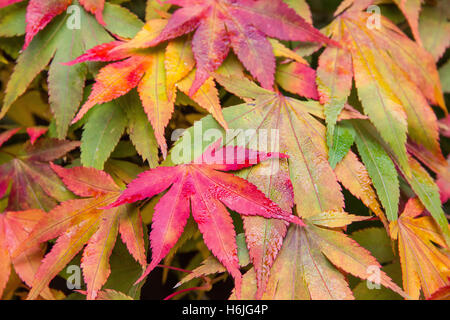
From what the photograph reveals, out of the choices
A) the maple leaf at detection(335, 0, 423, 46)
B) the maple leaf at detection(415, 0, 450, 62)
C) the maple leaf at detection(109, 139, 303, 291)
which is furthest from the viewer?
the maple leaf at detection(415, 0, 450, 62)

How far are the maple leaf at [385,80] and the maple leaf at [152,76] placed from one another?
208 mm

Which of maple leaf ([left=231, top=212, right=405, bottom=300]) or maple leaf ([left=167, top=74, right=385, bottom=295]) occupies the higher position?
maple leaf ([left=167, top=74, right=385, bottom=295])

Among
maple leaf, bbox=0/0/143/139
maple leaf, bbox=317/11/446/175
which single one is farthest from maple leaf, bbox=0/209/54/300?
maple leaf, bbox=317/11/446/175

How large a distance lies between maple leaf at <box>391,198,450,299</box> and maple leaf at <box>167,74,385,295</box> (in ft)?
0.25

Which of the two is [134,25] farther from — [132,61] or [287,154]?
[287,154]

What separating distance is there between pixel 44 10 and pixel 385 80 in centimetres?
57

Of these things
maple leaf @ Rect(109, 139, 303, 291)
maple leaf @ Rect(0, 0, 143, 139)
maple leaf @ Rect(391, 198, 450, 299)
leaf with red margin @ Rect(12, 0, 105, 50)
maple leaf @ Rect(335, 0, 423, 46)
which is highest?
maple leaf @ Rect(335, 0, 423, 46)

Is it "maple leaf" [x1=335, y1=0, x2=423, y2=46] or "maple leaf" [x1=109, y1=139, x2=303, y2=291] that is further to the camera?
"maple leaf" [x1=335, y1=0, x2=423, y2=46]

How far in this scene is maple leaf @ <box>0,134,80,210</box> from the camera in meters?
0.64

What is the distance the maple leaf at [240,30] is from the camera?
56 centimetres

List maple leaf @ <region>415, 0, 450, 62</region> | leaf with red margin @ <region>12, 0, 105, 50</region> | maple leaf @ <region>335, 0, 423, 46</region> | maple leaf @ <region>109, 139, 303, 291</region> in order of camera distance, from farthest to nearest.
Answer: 1. maple leaf @ <region>415, 0, 450, 62</region>
2. maple leaf @ <region>335, 0, 423, 46</region>
3. leaf with red margin @ <region>12, 0, 105, 50</region>
4. maple leaf @ <region>109, 139, 303, 291</region>

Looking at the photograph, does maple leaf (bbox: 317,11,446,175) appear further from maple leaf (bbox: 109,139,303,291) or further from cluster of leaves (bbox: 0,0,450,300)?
maple leaf (bbox: 109,139,303,291)

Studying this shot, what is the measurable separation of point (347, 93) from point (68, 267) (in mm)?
534
